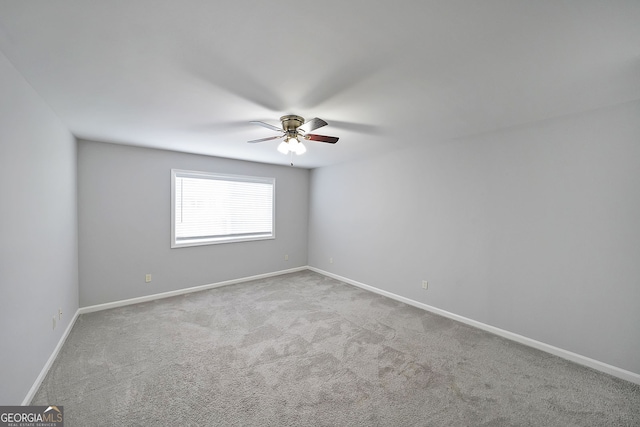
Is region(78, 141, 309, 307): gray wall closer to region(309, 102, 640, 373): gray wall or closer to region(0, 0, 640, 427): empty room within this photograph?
region(0, 0, 640, 427): empty room

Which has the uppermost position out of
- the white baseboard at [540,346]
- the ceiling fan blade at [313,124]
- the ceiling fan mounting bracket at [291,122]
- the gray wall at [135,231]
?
the ceiling fan mounting bracket at [291,122]

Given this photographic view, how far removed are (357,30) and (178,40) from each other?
0.98 metres

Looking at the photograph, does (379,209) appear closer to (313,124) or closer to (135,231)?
(313,124)

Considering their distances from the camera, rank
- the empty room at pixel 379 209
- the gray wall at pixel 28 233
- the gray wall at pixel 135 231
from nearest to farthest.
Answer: the empty room at pixel 379 209
the gray wall at pixel 28 233
the gray wall at pixel 135 231

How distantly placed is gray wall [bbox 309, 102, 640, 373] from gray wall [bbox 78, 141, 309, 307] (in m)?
2.93

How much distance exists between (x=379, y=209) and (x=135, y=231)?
383cm

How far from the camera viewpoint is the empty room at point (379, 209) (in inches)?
55.2

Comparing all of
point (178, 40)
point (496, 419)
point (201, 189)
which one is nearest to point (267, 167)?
point (201, 189)

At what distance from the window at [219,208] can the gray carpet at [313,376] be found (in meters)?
1.48

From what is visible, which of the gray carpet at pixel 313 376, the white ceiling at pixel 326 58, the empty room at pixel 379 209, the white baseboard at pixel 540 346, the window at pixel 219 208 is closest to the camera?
the white ceiling at pixel 326 58

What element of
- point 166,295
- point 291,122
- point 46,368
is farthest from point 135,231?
point 291,122

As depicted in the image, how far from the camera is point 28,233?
6.26 ft

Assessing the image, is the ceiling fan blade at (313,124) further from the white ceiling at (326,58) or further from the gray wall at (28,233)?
the gray wall at (28,233)

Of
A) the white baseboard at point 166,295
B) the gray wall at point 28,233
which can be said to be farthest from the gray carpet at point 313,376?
the gray wall at point 28,233
